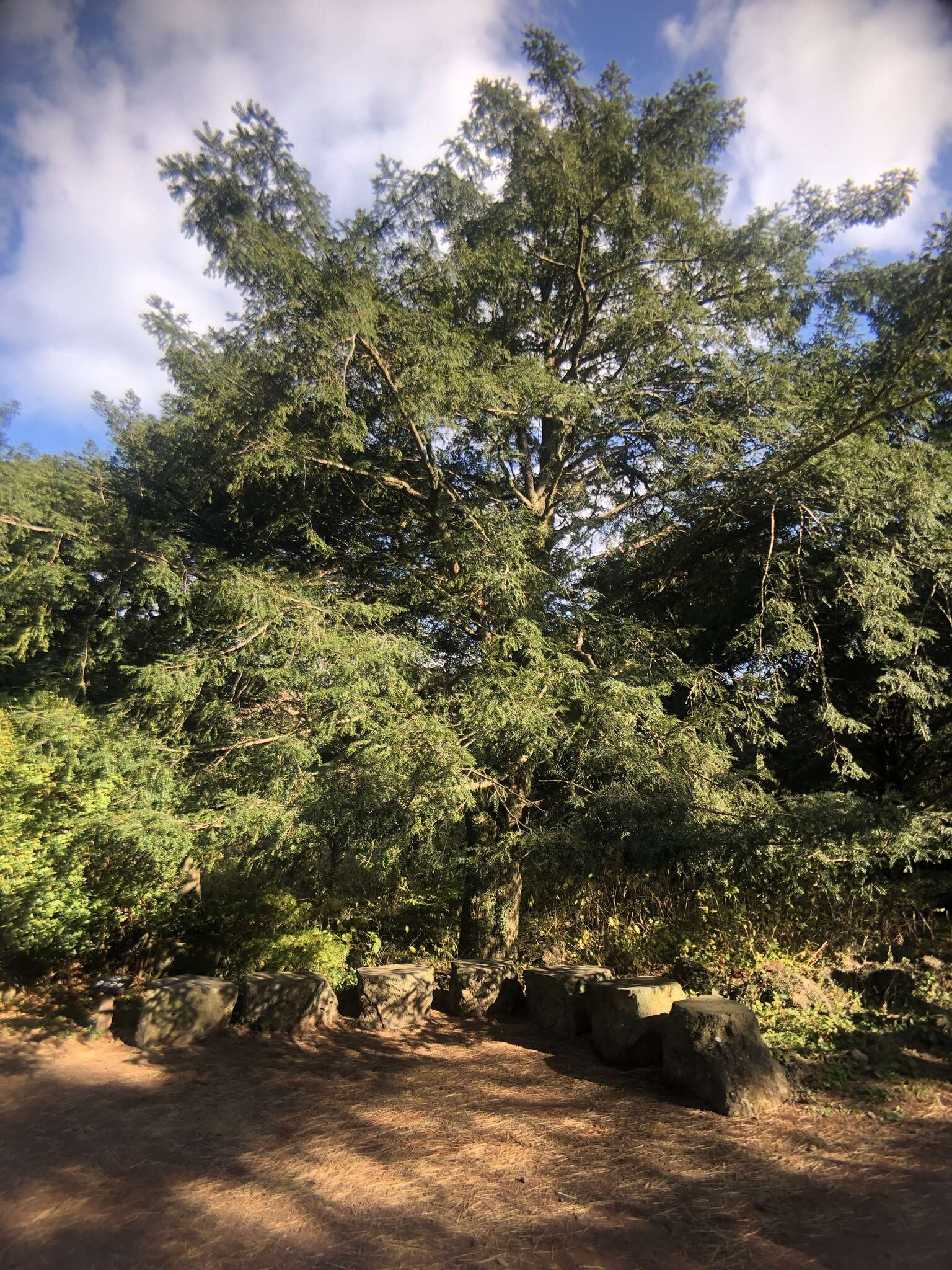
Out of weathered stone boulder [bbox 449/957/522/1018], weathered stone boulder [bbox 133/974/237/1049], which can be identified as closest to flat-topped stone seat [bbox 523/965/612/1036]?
weathered stone boulder [bbox 449/957/522/1018]

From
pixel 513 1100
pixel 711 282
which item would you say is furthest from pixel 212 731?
pixel 711 282

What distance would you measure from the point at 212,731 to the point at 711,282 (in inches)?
310

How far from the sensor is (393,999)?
7316mm

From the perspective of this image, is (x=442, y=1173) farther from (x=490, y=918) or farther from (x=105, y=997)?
(x=105, y=997)

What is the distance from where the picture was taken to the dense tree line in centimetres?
636

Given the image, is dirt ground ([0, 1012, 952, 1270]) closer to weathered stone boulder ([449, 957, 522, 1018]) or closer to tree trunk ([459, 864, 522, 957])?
weathered stone boulder ([449, 957, 522, 1018])

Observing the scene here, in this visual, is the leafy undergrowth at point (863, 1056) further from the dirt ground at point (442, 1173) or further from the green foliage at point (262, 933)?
the green foliage at point (262, 933)

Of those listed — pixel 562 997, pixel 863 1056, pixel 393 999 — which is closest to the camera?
pixel 863 1056

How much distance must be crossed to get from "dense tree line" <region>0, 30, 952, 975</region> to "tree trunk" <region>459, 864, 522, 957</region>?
1.8 inches

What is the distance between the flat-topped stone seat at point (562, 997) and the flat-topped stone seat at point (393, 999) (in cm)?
111

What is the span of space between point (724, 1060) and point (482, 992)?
3.27 m

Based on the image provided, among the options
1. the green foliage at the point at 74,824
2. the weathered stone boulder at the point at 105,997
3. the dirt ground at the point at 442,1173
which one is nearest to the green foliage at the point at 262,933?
the weathered stone boulder at the point at 105,997

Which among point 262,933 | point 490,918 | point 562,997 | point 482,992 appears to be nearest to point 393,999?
point 482,992

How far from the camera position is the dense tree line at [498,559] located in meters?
6.36
